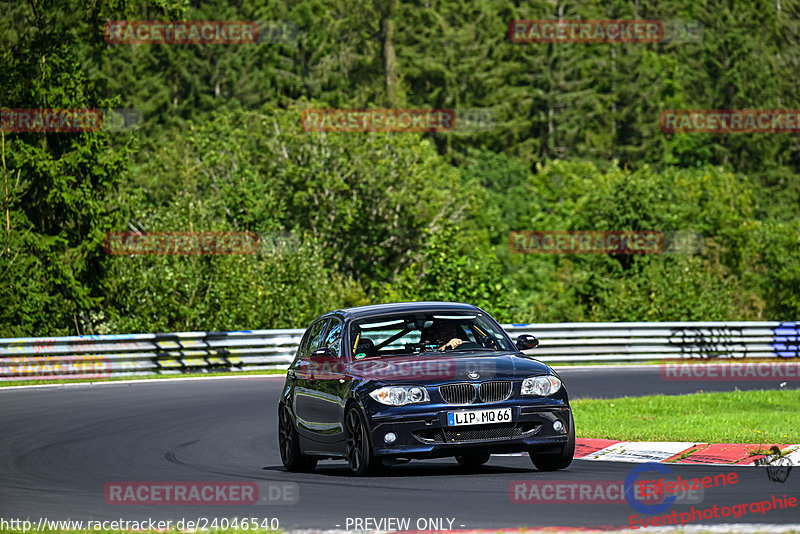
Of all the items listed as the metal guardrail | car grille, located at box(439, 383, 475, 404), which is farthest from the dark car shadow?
the metal guardrail

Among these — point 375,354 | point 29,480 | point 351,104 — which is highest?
point 375,354

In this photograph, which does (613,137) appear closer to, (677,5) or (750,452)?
(677,5)

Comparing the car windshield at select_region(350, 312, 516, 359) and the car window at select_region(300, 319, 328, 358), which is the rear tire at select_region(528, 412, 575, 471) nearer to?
the car windshield at select_region(350, 312, 516, 359)

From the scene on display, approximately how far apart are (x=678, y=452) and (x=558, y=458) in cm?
203

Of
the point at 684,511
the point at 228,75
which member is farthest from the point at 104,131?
the point at 228,75

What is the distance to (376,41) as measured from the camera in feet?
247

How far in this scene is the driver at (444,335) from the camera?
1248cm

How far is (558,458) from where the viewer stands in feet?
38.4

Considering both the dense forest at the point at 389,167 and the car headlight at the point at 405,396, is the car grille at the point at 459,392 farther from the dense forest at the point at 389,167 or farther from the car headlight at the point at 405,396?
the dense forest at the point at 389,167

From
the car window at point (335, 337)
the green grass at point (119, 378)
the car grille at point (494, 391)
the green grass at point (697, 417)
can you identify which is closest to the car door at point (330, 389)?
the car window at point (335, 337)

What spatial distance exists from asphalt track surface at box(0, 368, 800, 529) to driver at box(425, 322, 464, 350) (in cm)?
116

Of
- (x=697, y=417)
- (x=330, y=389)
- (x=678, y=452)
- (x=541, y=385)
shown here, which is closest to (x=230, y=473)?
(x=330, y=389)

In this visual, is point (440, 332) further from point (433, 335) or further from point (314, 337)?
point (314, 337)

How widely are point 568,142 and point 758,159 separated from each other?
12.5 metres
